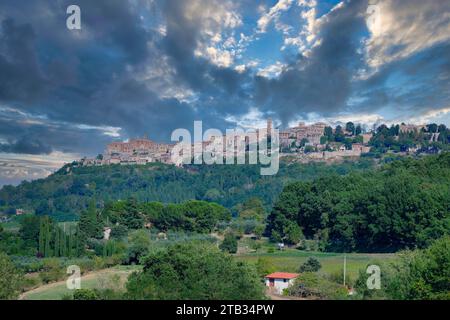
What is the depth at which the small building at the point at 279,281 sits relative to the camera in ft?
53.1

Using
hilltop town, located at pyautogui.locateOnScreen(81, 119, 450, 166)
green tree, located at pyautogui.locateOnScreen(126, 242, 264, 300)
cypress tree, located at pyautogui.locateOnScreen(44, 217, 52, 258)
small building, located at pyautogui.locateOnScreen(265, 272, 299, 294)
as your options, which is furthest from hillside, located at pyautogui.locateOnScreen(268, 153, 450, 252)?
hilltop town, located at pyautogui.locateOnScreen(81, 119, 450, 166)

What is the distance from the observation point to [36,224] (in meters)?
31.5

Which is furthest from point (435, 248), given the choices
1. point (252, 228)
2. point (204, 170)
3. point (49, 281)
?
point (204, 170)

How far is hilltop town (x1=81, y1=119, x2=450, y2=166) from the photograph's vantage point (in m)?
84.9

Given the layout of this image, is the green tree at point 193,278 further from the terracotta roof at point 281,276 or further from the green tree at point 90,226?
the green tree at point 90,226

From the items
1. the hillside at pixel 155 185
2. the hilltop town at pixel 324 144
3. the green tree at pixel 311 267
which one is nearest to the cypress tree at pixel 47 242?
the green tree at pixel 311 267

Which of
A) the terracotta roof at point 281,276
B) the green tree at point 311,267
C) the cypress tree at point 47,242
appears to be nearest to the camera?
the terracotta roof at point 281,276

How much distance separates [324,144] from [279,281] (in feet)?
263

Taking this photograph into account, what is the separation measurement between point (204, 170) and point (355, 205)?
55140mm

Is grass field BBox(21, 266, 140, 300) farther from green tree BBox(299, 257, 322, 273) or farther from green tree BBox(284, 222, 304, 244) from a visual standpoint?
green tree BBox(284, 222, 304, 244)

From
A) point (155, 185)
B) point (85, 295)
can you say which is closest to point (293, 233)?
point (85, 295)

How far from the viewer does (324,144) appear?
94562 mm

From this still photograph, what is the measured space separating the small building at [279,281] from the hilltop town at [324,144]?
216ft
